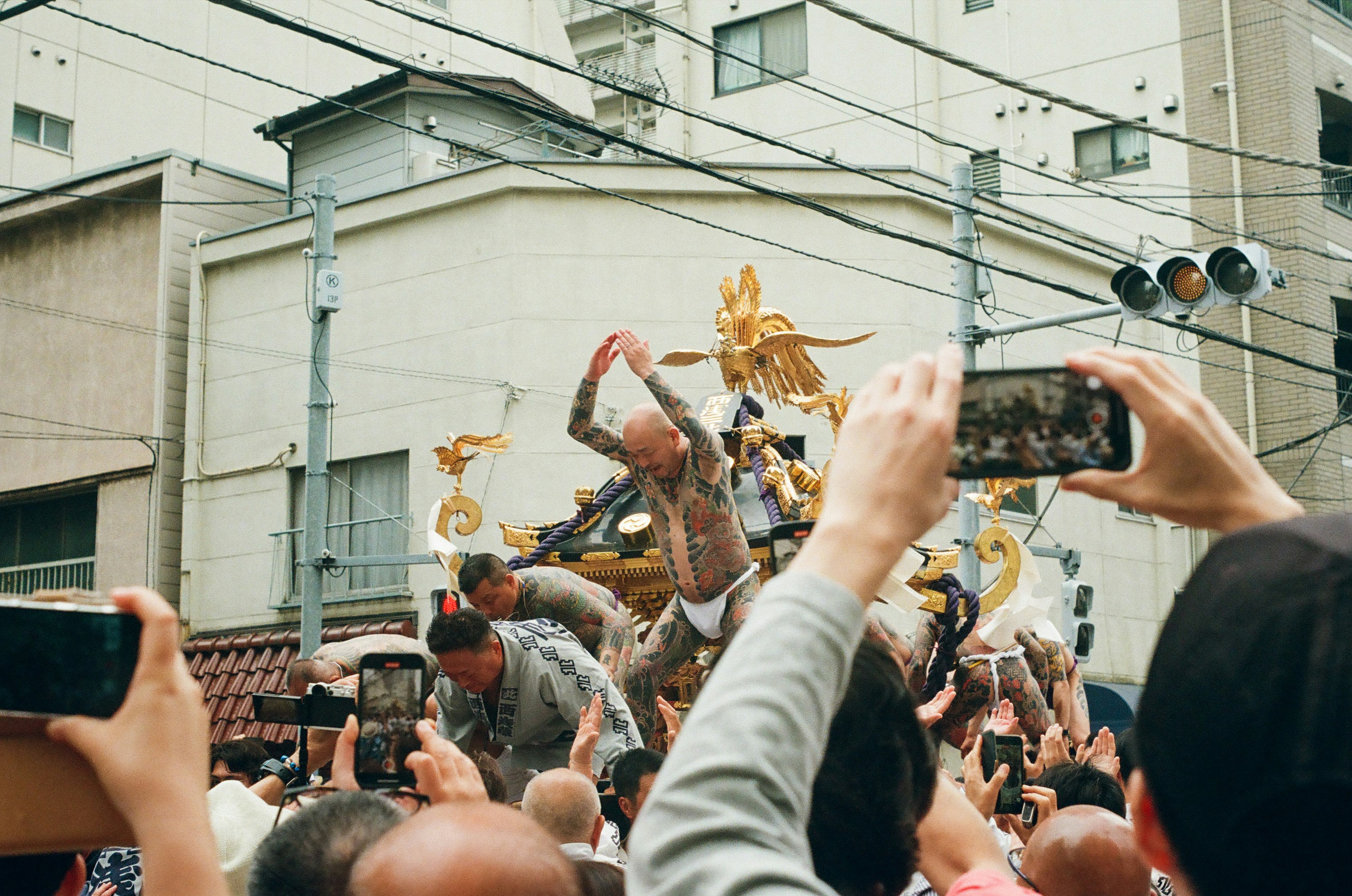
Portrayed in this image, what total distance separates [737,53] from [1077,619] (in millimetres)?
15310

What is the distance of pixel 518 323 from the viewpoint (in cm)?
1925

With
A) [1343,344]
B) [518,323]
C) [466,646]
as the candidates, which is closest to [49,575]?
[518,323]

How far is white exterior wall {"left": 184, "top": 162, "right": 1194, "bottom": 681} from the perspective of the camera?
62.6ft

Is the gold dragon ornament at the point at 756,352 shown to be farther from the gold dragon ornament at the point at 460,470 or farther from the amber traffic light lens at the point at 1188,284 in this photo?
the amber traffic light lens at the point at 1188,284

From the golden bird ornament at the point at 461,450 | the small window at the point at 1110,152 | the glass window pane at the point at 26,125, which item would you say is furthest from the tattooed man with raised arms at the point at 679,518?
the glass window pane at the point at 26,125

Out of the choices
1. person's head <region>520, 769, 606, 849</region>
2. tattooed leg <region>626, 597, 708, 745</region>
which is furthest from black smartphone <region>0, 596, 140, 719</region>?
tattooed leg <region>626, 597, 708, 745</region>

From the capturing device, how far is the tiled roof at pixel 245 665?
18.7 m

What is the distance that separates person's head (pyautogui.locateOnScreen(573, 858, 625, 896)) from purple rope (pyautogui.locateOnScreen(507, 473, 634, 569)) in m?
6.51

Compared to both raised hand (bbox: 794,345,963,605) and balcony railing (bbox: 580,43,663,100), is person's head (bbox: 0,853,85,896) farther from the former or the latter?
balcony railing (bbox: 580,43,663,100)

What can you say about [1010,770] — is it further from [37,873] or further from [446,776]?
[37,873]

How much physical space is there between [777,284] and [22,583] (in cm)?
1215

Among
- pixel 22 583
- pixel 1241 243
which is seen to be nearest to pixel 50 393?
pixel 22 583

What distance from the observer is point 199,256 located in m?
21.7

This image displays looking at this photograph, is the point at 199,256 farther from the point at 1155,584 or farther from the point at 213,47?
the point at 1155,584
